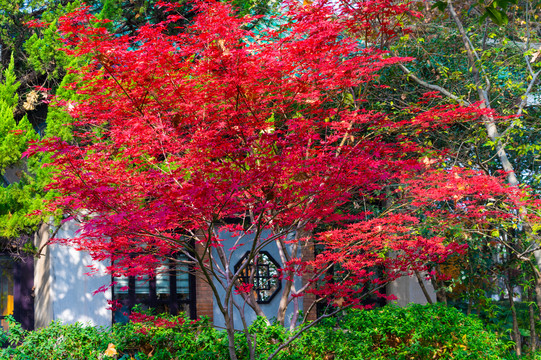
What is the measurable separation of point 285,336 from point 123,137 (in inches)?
125

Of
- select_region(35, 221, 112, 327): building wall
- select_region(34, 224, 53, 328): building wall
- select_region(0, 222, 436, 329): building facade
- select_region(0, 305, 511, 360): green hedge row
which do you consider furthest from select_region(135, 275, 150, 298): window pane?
select_region(0, 305, 511, 360): green hedge row

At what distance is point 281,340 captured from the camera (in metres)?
6.88

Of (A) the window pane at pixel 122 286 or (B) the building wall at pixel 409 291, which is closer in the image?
(A) the window pane at pixel 122 286

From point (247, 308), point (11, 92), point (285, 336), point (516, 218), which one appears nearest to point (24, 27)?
point (11, 92)

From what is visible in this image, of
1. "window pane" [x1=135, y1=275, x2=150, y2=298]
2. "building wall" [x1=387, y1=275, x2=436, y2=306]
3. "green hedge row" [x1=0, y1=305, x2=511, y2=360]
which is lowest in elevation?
"green hedge row" [x1=0, y1=305, x2=511, y2=360]

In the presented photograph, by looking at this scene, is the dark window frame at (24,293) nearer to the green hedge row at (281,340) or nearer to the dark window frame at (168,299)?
the dark window frame at (168,299)

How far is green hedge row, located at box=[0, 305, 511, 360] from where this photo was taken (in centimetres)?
670

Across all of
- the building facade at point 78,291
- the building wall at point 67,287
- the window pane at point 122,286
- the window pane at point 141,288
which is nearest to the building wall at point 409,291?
the building facade at point 78,291

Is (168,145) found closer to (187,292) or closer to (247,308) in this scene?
(187,292)

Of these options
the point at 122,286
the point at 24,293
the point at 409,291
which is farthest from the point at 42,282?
the point at 409,291

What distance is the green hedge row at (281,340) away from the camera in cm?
670

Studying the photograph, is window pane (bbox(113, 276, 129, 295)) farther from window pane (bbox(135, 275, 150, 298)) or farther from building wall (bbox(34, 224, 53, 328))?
building wall (bbox(34, 224, 53, 328))

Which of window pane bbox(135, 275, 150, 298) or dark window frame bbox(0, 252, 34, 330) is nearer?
dark window frame bbox(0, 252, 34, 330)

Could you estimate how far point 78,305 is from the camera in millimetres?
10039
